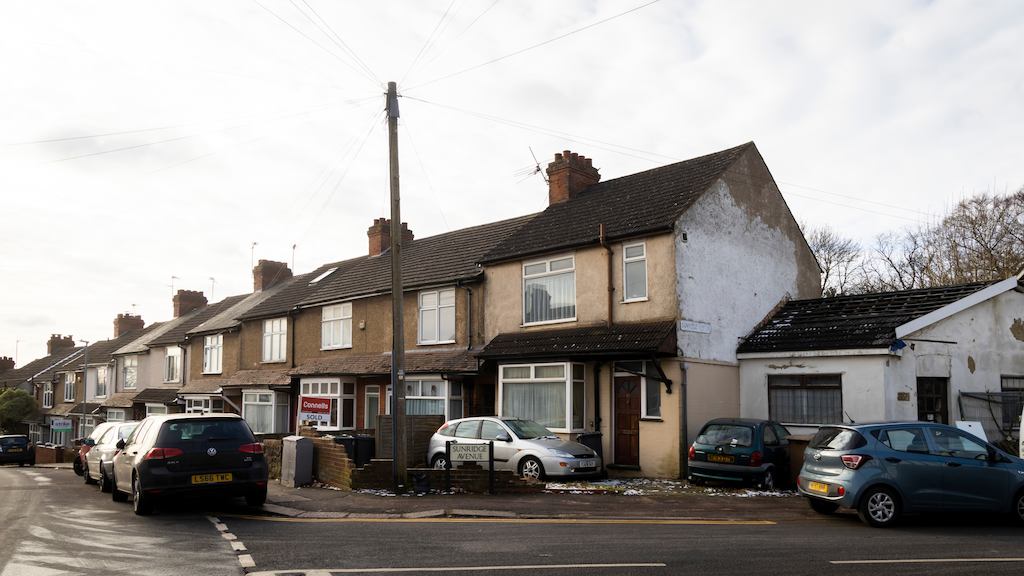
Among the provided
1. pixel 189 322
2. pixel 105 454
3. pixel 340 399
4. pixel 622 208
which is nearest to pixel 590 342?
pixel 622 208

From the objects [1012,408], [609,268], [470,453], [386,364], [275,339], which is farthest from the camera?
[275,339]

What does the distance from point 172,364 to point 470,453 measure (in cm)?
3335

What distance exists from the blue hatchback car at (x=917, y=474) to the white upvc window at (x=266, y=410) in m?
24.1

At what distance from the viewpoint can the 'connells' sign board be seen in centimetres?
2538

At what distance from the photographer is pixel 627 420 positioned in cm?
1972

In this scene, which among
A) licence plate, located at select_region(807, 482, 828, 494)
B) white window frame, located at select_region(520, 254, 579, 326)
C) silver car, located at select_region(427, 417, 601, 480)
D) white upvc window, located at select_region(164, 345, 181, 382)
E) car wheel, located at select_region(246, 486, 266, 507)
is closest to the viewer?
licence plate, located at select_region(807, 482, 828, 494)

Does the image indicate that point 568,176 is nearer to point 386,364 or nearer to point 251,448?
point 386,364

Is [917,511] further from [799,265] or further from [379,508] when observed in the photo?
[799,265]

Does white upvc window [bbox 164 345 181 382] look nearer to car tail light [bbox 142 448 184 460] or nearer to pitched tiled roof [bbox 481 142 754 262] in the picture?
pitched tiled roof [bbox 481 142 754 262]

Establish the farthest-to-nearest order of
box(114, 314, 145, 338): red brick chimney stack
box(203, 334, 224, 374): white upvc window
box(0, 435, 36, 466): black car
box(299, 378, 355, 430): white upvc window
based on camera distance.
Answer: box(114, 314, 145, 338): red brick chimney stack
box(203, 334, 224, 374): white upvc window
box(0, 435, 36, 466): black car
box(299, 378, 355, 430): white upvc window

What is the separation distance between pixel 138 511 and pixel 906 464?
37.1ft

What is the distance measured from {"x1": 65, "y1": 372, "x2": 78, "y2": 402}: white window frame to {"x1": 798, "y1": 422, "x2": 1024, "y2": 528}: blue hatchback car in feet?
191

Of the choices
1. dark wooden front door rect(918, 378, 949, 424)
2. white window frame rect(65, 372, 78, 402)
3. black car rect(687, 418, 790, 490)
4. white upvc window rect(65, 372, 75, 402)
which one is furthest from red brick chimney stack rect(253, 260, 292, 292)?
dark wooden front door rect(918, 378, 949, 424)

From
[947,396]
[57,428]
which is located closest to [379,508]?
[947,396]
